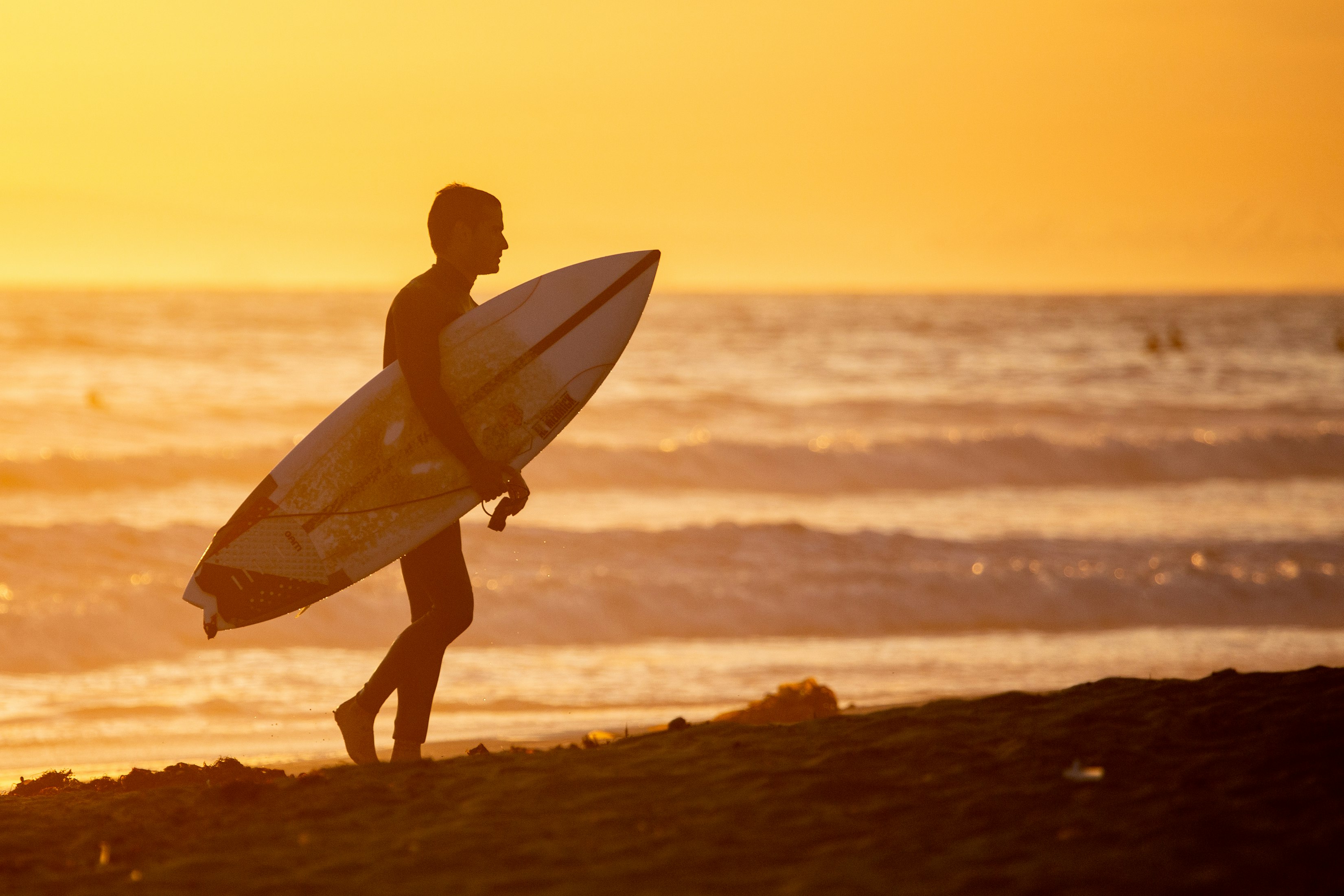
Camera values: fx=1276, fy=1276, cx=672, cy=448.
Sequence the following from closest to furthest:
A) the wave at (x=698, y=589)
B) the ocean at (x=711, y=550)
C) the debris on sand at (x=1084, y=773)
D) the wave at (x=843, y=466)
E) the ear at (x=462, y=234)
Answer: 1. the debris on sand at (x=1084, y=773)
2. the ear at (x=462, y=234)
3. the ocean at (x=711, y=550)
4. the wave at (x=698, y=589)
5. the wave at (x=843, y=466)

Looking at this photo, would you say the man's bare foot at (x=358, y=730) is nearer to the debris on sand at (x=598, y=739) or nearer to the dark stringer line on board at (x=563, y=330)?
the debris on sand at (x=598, y=739)

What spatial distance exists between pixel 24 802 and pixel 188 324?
3665 cm

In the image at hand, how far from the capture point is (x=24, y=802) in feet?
13.1

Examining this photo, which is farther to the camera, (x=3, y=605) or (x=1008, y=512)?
(x=1008, y=512)

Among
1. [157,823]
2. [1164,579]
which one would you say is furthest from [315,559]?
[1164,579]

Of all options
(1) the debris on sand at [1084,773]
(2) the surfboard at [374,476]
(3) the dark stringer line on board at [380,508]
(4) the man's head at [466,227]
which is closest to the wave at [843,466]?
(2) the surfboard at [374,476]

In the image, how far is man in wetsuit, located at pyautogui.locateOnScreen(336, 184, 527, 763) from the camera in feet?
12.4

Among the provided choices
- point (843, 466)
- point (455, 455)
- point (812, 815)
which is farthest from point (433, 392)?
point (843, 466)

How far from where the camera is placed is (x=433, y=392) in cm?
379

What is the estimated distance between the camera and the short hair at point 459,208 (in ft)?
12.5

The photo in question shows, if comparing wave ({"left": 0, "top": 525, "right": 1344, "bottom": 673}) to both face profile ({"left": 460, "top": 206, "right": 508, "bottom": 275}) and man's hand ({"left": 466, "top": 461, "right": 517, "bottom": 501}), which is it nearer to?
man's hand ({"left": 466, "top": 461, "right": 517, "bottom": 501})

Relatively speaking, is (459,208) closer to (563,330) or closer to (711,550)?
(563,330)

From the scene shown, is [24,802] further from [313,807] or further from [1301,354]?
[1301,354]

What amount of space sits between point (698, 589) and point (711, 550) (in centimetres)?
133
